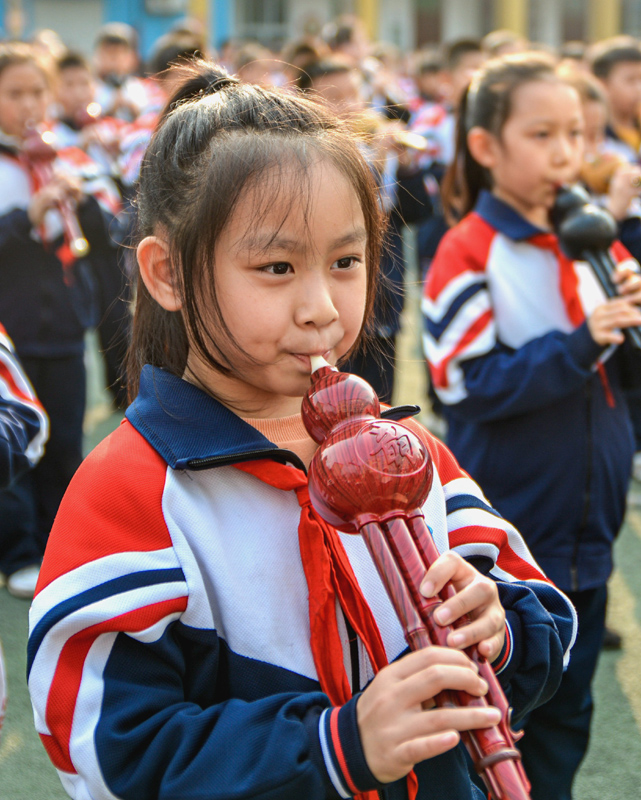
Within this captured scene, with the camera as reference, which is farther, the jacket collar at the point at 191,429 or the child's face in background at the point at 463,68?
the child's face in background at the point at 463,68

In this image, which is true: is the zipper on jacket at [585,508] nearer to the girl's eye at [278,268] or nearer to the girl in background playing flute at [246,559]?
the girl in background playing flute at [246,559]

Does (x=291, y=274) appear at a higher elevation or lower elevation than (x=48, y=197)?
higher

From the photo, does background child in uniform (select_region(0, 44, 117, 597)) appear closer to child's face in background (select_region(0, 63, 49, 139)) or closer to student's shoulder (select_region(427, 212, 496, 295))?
child's face in background (select_region(0, 63, 49, 139))

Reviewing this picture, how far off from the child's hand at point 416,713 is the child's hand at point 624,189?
204 cm

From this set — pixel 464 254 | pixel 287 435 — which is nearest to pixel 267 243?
pixel 287 435

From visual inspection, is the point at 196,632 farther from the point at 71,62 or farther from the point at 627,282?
the point at 71,62

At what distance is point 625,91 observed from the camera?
4695mm

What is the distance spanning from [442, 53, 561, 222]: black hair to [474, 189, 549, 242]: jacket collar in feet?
0.46

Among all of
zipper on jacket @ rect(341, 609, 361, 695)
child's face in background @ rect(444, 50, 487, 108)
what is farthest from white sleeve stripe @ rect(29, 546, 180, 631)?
child's face in background @ rect(444, 50, 487, 108)

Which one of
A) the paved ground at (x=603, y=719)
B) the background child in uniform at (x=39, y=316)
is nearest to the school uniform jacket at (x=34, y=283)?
the background child in uniform at (x=39, y=316)

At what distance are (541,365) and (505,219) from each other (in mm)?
357

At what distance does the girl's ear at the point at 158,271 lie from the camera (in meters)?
1.05

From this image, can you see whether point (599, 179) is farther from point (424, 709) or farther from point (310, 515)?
point (424, 709)

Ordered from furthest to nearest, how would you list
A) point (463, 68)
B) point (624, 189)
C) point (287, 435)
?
point (463, 68) → point (624, 189) → point (287, 435)
